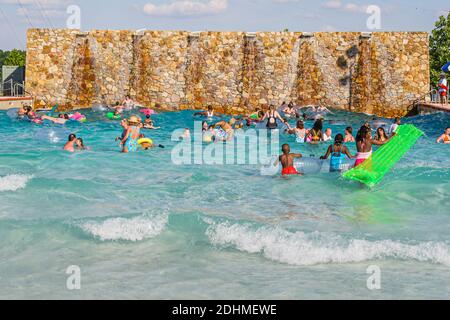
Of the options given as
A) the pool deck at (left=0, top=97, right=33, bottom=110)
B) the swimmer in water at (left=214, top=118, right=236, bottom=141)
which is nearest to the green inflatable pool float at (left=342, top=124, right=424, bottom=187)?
the swimmer in water at (left=214, top=118, right=236, bottom=141)

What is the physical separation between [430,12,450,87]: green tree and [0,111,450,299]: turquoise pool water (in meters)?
28.3

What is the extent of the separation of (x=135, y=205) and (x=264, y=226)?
2.80 meters

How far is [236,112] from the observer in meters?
27.9

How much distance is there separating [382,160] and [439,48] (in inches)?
1261

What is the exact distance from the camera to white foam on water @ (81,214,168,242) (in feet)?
25.6

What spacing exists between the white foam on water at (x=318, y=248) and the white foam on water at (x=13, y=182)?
17.1 ft

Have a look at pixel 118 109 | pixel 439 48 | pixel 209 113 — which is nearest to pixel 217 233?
pixel 209 113

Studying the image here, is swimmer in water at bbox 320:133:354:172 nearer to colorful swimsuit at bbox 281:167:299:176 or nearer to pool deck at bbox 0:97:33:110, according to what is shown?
colorful swimsuit at bbox 281:167:299:176

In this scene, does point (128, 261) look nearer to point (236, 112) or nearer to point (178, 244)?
point (178, 244)

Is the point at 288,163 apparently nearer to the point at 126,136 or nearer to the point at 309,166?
the point at 309,166

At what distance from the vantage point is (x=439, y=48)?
132 ft

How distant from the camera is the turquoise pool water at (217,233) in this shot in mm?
6125
